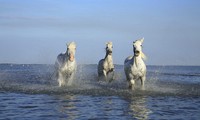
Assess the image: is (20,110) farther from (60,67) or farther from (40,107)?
(60,67)

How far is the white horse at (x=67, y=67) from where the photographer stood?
20.0 metres

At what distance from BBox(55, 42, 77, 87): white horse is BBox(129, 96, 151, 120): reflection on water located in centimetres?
600

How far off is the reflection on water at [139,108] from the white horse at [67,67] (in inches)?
236

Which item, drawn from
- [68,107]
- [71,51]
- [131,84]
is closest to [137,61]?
[131,84]

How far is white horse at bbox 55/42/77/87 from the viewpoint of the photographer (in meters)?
20.0

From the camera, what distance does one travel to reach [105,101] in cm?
1388

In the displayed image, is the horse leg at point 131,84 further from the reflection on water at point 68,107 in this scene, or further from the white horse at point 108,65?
the white horse at point 108,65

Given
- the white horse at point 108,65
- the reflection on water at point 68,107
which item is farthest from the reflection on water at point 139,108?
the white horse at point 108,65

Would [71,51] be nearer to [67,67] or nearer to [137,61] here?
[67,67]

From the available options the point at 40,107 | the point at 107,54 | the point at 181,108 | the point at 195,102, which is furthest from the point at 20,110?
the point at 107,54

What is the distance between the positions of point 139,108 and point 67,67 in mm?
8552

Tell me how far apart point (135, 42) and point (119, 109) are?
6.54 m

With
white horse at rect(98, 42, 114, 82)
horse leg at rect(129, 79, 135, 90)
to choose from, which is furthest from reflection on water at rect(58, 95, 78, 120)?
white horse at rect(98, 42, 114, 82)

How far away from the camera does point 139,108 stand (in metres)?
12.2
